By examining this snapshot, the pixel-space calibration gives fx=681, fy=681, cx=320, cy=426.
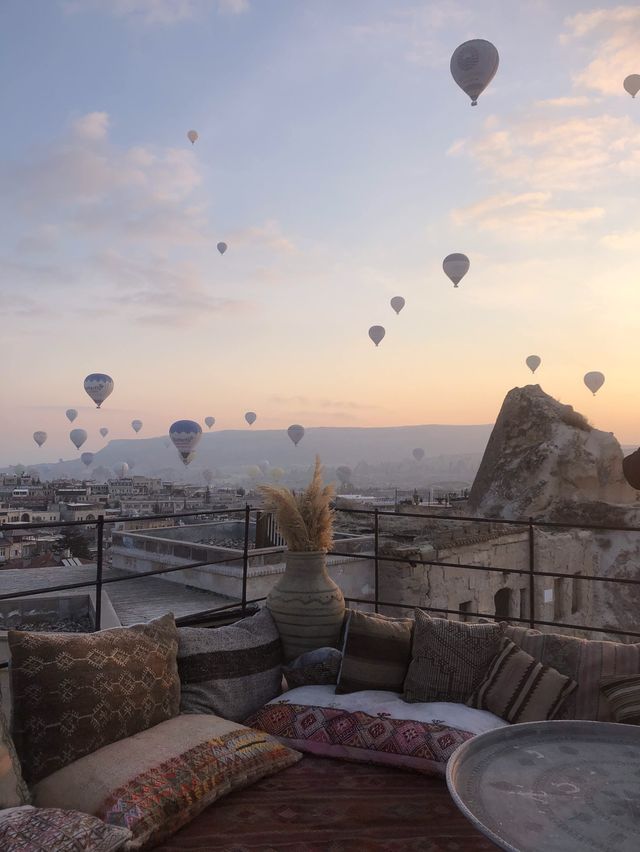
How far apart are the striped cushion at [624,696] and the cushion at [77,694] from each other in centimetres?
188

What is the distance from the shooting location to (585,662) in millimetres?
3088

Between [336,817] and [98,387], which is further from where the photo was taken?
[98,387]

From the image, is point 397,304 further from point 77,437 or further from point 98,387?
point 77,437

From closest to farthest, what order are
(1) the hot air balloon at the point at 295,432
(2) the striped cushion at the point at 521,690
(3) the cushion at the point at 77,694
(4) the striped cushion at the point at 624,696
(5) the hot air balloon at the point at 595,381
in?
(3) the cushion at the point at 77,694 < (4) the striped cushion at the point at 624,696 < (2) the striped cushion at the point at 521,690 < (5) the hot air balloon at the point at 595,381 < (1) the hot air balloon at the point at 295,432

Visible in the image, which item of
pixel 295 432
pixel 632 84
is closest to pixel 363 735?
pixel 632 84

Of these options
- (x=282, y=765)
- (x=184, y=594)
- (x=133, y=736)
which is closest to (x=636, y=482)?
(x=282, y=765)

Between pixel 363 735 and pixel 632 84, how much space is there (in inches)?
994

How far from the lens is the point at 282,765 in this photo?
9.20 ft

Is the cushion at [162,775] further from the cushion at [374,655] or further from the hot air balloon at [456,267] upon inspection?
the hot air balloon at [456,267]

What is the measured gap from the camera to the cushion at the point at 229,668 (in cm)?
319

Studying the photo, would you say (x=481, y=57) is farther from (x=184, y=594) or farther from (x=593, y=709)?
(x=593, y=709)

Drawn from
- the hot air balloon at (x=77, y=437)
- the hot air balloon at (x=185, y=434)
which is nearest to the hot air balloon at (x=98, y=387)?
the hot air balloon at (x=185, y=434)

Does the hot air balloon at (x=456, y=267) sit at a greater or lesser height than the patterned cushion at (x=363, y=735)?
greater

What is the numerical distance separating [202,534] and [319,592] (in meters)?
12.7
